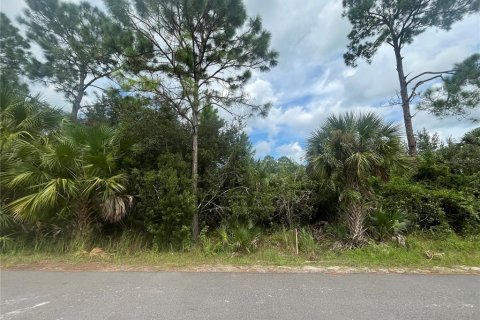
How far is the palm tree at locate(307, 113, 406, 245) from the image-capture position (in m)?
7.11

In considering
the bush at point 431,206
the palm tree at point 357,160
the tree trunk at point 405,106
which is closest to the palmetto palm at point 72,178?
the palm tree at point 357,160

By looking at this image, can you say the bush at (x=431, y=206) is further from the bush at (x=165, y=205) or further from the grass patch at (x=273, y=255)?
the bush at (x=165, y=205)

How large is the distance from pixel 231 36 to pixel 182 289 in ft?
22.3

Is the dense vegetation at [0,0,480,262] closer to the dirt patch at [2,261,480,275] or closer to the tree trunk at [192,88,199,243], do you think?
the tree trunk at [192,88,199,243]

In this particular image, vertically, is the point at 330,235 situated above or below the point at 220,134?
below

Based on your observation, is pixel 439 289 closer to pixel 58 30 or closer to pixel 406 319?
pixel 406 319

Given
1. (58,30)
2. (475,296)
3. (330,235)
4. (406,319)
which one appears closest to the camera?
(406,319)

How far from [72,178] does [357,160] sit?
6.78 meters

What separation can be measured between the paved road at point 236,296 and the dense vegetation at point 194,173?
6.78 feet

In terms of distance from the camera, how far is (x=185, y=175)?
735cm

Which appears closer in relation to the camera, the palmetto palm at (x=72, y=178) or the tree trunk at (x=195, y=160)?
the palmetto palm at (x=72, y=178)

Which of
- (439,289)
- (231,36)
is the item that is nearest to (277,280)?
(439,289)

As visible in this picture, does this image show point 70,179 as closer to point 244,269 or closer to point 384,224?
point 244,269

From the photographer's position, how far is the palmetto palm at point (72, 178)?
21.4 ft
